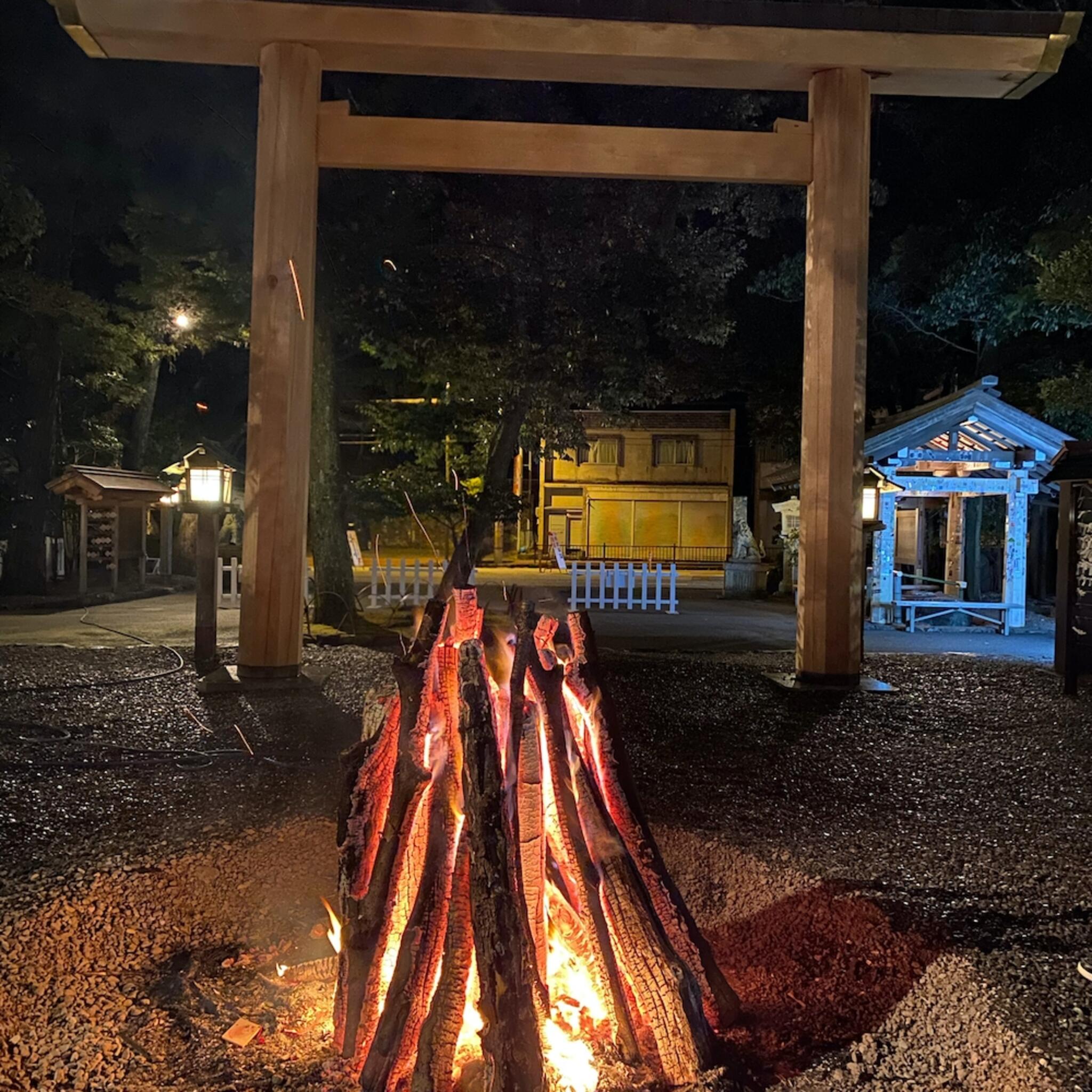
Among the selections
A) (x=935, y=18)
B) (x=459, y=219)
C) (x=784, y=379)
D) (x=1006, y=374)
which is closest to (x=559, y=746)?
(x=935, y=18)

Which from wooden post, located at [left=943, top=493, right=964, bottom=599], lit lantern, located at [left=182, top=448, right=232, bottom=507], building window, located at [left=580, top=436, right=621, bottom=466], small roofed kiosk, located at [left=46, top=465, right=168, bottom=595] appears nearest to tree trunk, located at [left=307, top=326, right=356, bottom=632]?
lit lantern, located at [left=182, top=448, right=232, bottom=507]

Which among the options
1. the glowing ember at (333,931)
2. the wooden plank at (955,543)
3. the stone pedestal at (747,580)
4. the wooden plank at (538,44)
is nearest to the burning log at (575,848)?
the glowing ember at (333,931)

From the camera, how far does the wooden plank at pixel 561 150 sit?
24.4ft

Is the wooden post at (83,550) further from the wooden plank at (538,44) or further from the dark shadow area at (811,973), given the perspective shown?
the dark shadow area at (811,973)

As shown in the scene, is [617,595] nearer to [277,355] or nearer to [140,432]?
[277,355]

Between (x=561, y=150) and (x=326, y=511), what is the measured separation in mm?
6834

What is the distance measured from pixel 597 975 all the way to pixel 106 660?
7800mm

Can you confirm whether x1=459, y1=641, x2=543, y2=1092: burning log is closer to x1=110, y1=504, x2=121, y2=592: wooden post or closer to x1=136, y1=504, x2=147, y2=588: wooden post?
x1=110, y1=504, x2=121, y2=592: wooden post

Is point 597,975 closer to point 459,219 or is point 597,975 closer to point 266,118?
point 266,118

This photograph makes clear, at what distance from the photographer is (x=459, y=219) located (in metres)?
12.4

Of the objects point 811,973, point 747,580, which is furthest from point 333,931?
point 747,580

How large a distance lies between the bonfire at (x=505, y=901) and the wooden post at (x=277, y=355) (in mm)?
4711

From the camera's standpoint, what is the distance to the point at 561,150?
7496 mm

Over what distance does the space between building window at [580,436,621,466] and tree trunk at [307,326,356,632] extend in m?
22.7
